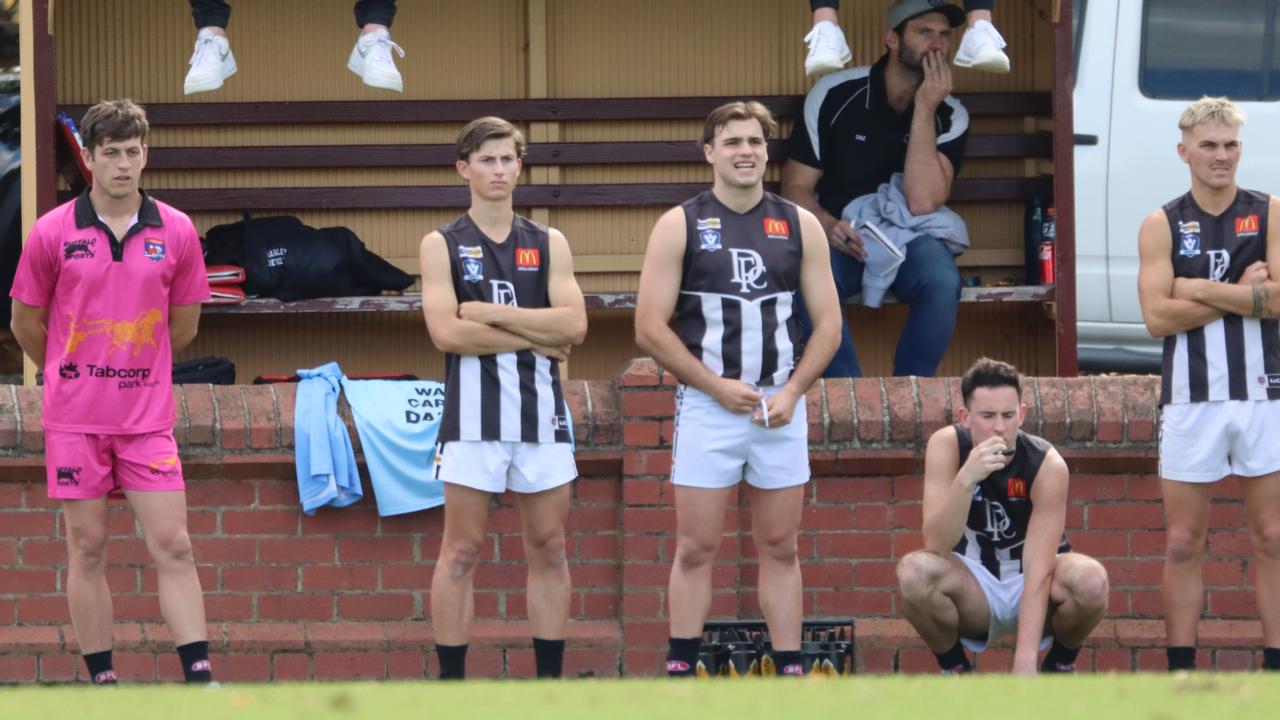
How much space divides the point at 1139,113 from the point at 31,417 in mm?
4925

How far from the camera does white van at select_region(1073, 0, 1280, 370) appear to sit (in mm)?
8430

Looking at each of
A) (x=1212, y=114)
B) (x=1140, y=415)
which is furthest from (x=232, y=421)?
(x=1212, y=114)

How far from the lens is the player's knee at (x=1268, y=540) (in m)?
6.31

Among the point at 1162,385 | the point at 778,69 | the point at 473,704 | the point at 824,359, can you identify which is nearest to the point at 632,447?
the point at 824,359

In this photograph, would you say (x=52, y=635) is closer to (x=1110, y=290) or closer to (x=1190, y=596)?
(x=1190, y=596)

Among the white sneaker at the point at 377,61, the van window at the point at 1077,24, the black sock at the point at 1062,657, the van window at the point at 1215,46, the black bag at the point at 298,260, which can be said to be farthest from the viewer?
the van window at the point at 1077,24

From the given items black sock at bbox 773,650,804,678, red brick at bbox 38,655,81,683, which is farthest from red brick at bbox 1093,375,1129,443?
red brick at bbox 38,655,81,683

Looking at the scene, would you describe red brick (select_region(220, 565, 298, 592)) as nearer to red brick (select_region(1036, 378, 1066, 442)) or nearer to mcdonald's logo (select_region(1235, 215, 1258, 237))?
red brick (select_region(1036, 378, 1066, 442))

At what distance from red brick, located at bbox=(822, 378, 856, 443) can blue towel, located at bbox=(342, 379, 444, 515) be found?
56.8 inches

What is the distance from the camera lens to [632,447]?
700 centimetres

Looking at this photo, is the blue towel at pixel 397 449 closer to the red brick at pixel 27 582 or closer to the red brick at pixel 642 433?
the red brick at pixel 642 433

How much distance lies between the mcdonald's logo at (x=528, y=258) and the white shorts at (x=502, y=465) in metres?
0.61

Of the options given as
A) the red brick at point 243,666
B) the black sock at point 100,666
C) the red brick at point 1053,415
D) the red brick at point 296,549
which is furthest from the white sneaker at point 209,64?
the red brick at point 1053,415

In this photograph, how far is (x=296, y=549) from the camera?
7031 mm
